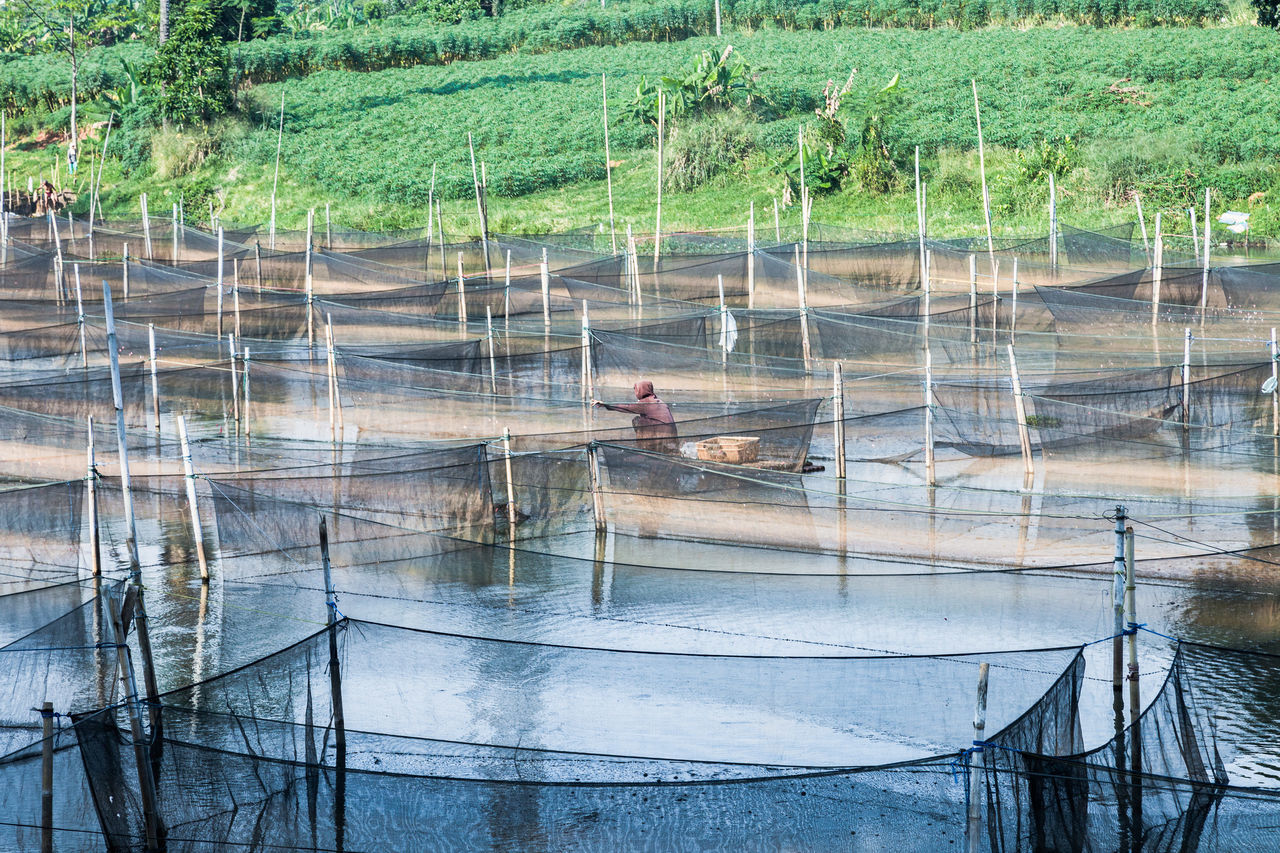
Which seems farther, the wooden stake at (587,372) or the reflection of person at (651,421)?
the wooden stake at (587,372)

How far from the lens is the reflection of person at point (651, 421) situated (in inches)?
453

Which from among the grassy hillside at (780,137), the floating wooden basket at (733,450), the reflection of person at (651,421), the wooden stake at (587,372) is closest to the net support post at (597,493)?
the reflection of person at (651,421)

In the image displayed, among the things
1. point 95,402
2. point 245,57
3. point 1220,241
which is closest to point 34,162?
point 245,57

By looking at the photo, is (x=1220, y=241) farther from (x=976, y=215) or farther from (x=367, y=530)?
(x=367, y=530)

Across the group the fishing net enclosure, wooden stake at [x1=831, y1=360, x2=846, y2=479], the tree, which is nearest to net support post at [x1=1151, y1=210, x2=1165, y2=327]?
the fishing net enclosure

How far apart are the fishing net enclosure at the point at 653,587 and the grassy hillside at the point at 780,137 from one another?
10806mm

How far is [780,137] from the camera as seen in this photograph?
33938 mm

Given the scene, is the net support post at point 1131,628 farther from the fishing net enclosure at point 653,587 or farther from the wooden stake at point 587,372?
the wooden stake at point 587,372

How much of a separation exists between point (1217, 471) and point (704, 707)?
712 centimetres

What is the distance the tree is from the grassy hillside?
0.73 meters

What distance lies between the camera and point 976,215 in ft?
94.6

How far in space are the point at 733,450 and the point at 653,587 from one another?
255 cm

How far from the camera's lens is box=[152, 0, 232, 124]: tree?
120ft

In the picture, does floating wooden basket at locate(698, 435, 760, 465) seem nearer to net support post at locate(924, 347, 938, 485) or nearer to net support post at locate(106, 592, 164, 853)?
net support post at locate(924, 347, 938, 485)
